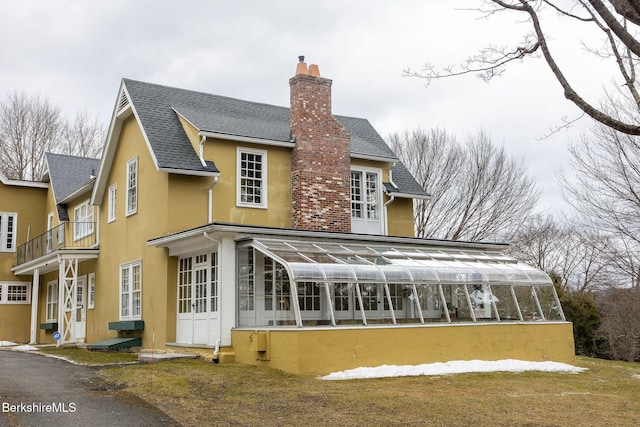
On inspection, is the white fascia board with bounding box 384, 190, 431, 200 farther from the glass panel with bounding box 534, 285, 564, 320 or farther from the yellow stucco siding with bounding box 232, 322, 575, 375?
the yellow stucco siding with bounding box 232, 322, 575, 375

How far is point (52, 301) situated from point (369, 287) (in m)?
16.9

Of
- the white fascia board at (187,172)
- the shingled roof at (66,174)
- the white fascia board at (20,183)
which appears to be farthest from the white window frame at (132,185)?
the white fascia board at (20,183)

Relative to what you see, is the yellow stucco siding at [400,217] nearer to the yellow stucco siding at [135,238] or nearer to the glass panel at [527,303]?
the glass panel at [527,303]

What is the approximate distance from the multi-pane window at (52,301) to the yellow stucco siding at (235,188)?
1215cm

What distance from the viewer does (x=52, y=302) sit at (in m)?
27.0

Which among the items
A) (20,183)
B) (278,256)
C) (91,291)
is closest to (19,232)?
(20,183)

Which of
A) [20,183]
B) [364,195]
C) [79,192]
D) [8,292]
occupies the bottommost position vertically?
[8,292]

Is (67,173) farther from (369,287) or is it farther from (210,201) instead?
(369,287)

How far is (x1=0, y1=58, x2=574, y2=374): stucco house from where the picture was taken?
47.6ft

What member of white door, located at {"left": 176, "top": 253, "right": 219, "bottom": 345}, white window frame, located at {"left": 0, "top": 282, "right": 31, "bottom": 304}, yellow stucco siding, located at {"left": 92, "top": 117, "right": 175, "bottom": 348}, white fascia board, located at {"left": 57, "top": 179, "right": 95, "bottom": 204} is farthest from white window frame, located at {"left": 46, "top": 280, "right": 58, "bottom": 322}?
white door, located at {"left": 176, "top": 253, "right": 219, "bottom": 345}

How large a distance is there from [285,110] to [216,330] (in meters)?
9.83

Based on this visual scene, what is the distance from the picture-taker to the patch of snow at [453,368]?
43.2 feet

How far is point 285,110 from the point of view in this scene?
22.6 meters

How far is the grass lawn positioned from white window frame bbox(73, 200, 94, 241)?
11070 millimetres
